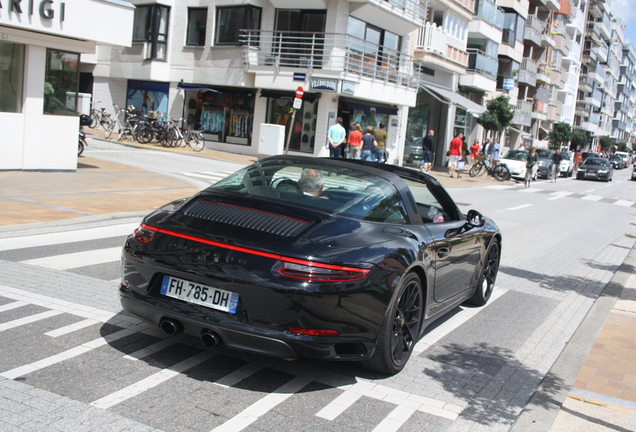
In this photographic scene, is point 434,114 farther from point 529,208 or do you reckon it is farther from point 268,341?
point 268,341

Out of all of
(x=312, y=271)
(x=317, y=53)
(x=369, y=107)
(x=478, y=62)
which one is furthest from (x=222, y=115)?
(x=312, y=271)

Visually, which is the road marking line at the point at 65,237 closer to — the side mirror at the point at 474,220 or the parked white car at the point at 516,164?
the side mirror at the point at 474,220

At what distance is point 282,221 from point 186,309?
784 mm

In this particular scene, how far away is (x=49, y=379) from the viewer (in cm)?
378

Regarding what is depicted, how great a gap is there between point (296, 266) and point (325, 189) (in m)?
1.07

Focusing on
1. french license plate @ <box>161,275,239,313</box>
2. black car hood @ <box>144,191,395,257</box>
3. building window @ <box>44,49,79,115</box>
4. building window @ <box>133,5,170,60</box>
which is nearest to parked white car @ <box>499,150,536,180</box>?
building window @ <box>133,5,170,60</box>

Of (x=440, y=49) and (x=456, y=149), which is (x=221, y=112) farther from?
(x=440, y=49)

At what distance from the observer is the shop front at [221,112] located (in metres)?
30.4

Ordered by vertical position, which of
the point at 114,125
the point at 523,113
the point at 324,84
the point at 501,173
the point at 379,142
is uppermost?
the point at 523,113

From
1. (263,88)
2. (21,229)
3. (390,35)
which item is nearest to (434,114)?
(390,35)

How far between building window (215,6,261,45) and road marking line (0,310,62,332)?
25.9 metres

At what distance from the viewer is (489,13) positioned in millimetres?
44156

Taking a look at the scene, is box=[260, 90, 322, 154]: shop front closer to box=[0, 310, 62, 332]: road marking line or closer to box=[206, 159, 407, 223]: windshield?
box=[206, 159, 407, 223]: windshield

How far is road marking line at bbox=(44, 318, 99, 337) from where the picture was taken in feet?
14.9
